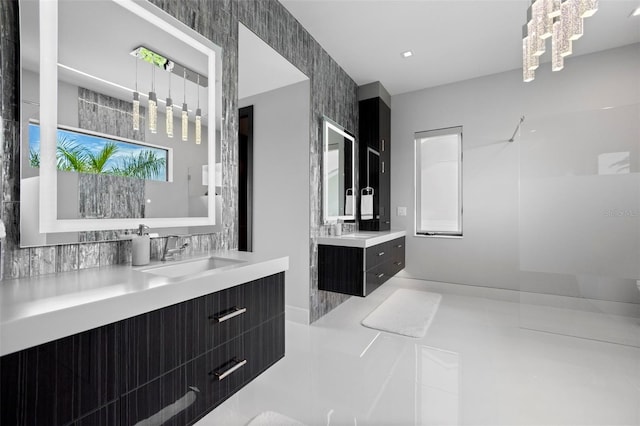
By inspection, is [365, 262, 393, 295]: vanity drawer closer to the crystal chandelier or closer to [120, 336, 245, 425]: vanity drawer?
[120, 336, 245, 425]: vanity drawer

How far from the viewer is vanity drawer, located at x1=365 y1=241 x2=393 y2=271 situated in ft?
8.52

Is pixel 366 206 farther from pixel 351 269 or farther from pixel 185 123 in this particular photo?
pixel 185 123

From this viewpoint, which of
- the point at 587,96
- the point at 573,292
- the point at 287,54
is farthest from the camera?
the point at 587,96

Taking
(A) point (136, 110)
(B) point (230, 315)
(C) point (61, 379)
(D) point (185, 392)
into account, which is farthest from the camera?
(A) point (136, 110)

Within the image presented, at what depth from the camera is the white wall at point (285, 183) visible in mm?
2719

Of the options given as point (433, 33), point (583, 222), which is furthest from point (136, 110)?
point (583, 222)

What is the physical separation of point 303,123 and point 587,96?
3075 mm

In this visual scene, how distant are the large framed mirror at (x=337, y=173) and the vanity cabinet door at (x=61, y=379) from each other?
7.33ft

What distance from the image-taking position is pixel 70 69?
1129mm

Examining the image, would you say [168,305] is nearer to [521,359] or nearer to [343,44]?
[521,359]

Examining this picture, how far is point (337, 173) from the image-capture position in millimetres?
3123

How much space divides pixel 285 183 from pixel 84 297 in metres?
2.16

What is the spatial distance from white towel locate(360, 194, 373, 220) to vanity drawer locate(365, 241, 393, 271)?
48cm

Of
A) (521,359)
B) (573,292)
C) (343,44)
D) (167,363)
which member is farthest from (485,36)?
(167,363)
